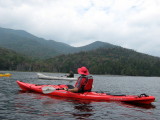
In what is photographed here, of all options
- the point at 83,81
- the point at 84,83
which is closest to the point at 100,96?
the point at 84,83

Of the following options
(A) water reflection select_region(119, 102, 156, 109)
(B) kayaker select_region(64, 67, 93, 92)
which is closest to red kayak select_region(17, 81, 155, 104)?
(A) water reflection select_region(119, 102, 156, 109)

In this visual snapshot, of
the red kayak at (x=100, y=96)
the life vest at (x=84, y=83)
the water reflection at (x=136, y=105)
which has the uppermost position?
the life vest at (x=84, y=83)

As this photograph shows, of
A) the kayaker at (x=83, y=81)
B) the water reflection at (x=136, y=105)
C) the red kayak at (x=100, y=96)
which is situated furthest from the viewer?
the kayaker at (x=83, y=81)

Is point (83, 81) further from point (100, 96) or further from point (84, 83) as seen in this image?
point (100, 96)

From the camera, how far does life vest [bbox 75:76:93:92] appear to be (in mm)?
15269

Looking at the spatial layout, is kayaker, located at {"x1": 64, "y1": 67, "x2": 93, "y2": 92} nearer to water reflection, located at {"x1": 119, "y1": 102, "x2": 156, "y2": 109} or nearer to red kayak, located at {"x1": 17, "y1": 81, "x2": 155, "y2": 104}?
red kayak, located at {"x1": 17, "y1": 81, "x2": 155, "y2": 104}

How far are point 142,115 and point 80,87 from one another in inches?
221

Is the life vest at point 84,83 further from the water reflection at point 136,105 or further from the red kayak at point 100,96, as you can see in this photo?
the water reflection at point 136,105

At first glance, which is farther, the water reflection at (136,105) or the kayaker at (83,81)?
the kayaker at (83,81)

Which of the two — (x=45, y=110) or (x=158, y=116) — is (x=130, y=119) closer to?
(x=158, y=116)

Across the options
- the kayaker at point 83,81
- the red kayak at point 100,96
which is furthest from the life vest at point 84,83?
the red kayak at point 100,96

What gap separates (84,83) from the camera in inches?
608

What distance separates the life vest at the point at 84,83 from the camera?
15269 mm

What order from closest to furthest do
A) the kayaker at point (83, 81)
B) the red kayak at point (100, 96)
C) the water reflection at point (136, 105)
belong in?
the water reflection at point (136, 105), the red kayak at point (100, 96), the kayaker at point (83, 81)
